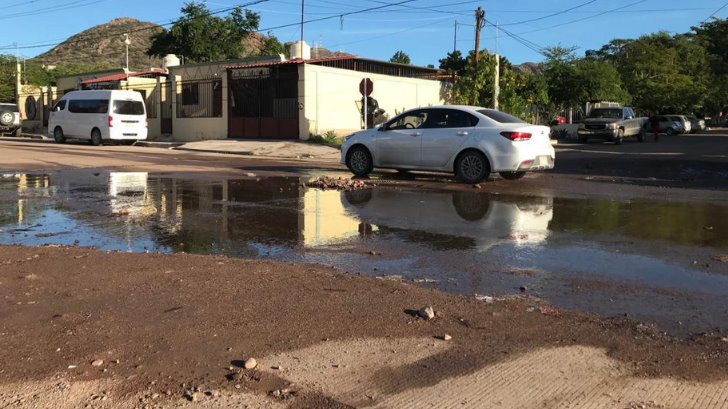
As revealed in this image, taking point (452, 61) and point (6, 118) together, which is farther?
point (452, 61)

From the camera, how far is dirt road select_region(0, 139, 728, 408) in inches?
132

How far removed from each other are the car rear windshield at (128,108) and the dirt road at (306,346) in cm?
2363

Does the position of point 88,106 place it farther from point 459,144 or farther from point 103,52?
point 103,52

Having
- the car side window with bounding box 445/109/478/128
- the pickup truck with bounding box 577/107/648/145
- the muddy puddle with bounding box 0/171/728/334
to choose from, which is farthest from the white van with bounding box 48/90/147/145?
the pickup truck with bounding box 577/107/648/145

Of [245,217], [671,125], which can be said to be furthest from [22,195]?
[671,125]

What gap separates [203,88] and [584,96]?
24.8 meters

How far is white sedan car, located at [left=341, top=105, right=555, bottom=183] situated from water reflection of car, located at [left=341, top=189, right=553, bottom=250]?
1.18 meters

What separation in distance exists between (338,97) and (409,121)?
16633mm

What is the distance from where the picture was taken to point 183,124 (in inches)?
1314

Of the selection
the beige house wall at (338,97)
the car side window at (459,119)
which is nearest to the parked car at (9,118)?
the beige house wall at (338,97)

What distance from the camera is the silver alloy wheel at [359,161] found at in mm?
14266

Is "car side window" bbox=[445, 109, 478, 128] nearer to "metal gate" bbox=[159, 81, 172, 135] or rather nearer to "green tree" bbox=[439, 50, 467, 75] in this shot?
"metal gate" bbox=[159, 81, 172, 135]

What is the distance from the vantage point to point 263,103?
98.7 feet

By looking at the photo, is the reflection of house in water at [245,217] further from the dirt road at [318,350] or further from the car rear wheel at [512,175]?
the car rear wheel at [512,175]
